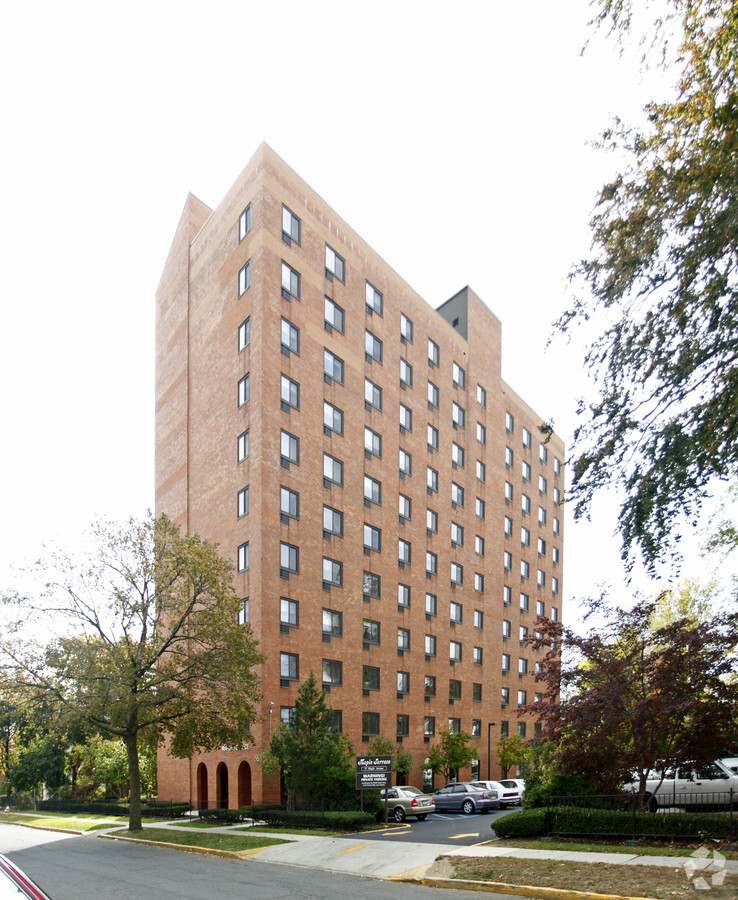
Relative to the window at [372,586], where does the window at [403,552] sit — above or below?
above

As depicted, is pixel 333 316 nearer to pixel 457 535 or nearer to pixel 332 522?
pixel 332 522

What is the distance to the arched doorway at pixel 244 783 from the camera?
35.6m

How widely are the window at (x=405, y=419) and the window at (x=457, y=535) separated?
8307mm

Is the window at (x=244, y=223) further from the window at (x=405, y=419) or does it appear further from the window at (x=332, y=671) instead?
the window at (x=332, y=671)

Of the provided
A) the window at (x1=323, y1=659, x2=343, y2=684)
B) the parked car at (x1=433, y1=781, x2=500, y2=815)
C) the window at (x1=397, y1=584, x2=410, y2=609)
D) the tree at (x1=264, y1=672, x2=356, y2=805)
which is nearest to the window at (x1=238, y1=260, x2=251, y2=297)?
the window at (x1=397, y1=584, x2=410, y2=609)

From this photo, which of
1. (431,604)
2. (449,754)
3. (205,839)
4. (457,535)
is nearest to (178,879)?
(205,839)

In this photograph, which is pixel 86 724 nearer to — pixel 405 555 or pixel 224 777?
pixel 224 777

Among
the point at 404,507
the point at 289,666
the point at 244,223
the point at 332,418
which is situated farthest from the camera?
the point at 404,507

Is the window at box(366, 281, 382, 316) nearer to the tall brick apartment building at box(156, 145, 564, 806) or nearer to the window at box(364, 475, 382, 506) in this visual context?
the tall brick apartment building at box(156, 145, 564, 806)

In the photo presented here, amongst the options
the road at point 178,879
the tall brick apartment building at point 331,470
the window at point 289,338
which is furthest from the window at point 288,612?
the road at point 178,879

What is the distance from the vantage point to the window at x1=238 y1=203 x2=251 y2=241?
4106 cm

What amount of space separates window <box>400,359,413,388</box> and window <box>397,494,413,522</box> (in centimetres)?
718

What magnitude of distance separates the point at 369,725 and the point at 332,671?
4.71 m

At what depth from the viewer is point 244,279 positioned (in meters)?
41.0
